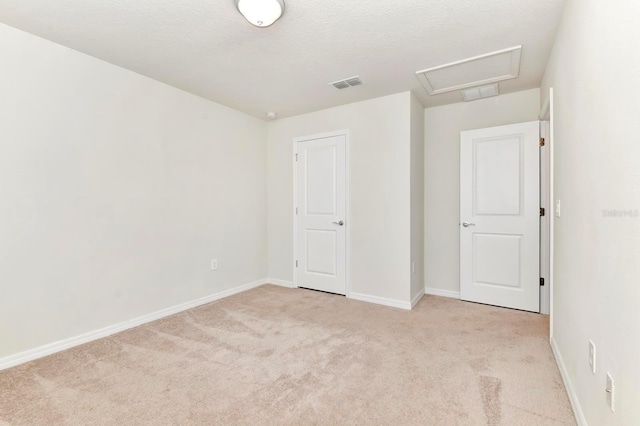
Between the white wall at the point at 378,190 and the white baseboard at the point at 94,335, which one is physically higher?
the white wall at the point at 378,190

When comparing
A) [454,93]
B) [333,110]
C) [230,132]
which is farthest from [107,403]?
[454,93]

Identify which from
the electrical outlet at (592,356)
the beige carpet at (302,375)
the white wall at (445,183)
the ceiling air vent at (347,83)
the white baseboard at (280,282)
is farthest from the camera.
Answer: the white baseboard at (280,282)

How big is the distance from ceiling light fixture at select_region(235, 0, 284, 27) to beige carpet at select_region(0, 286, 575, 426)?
92.8 inches

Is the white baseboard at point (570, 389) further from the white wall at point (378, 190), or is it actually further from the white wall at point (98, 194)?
the white wall at point (98, 194)

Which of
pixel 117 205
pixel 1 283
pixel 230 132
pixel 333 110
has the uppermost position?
pixel 333 110

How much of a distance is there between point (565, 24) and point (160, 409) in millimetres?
3456

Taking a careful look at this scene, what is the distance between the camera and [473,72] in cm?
292

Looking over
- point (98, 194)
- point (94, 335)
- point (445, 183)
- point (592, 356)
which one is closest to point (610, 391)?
point (592, 356)

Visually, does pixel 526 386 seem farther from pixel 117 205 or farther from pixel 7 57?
pixel 7 57

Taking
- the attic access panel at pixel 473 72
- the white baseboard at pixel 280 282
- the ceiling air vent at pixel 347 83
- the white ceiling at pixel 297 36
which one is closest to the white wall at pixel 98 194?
the white ceiling at pixel 297 36

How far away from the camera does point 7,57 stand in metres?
2.22

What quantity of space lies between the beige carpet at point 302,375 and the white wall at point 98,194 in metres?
0.38

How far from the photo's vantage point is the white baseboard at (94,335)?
2234 millimetres

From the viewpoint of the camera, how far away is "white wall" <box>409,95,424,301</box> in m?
3.56
